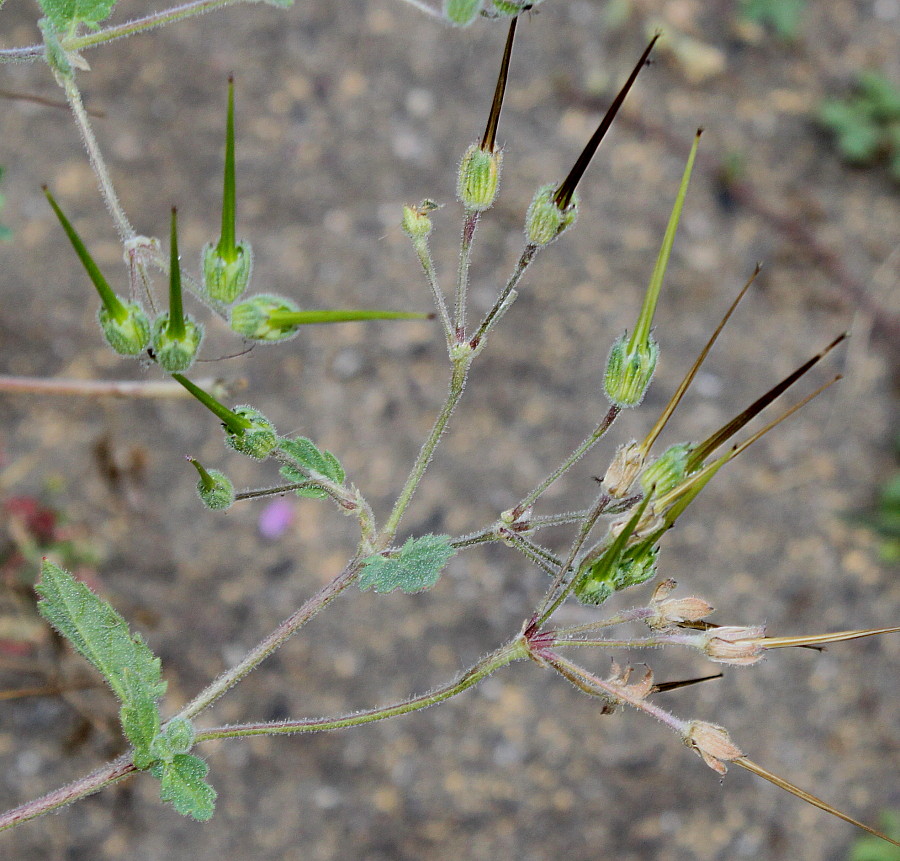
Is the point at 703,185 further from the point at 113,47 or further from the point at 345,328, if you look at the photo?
the point at 113,47

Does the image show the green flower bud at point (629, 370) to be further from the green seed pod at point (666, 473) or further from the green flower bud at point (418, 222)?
the green flower bud at point (418, 222)

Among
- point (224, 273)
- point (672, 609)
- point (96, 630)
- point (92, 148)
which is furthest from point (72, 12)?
point (672, 609)

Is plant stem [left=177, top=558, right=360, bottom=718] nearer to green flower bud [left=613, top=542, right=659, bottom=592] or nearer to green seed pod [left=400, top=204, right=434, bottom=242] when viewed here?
green flower bud [left=613, top=542, right=659, bottom=592]

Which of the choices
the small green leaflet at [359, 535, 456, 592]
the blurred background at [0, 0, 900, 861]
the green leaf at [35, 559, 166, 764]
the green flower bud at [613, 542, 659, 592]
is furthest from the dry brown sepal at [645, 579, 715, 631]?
the blurred background at [0, 0, 900, 861]

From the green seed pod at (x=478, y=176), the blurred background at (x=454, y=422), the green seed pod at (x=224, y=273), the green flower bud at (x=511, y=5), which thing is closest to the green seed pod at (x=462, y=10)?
the green flower bud at (x=511, y=5)

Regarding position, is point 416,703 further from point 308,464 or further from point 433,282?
point 433,282

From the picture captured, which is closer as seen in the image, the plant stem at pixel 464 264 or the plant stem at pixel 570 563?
the plant stem at pixel 570 563
